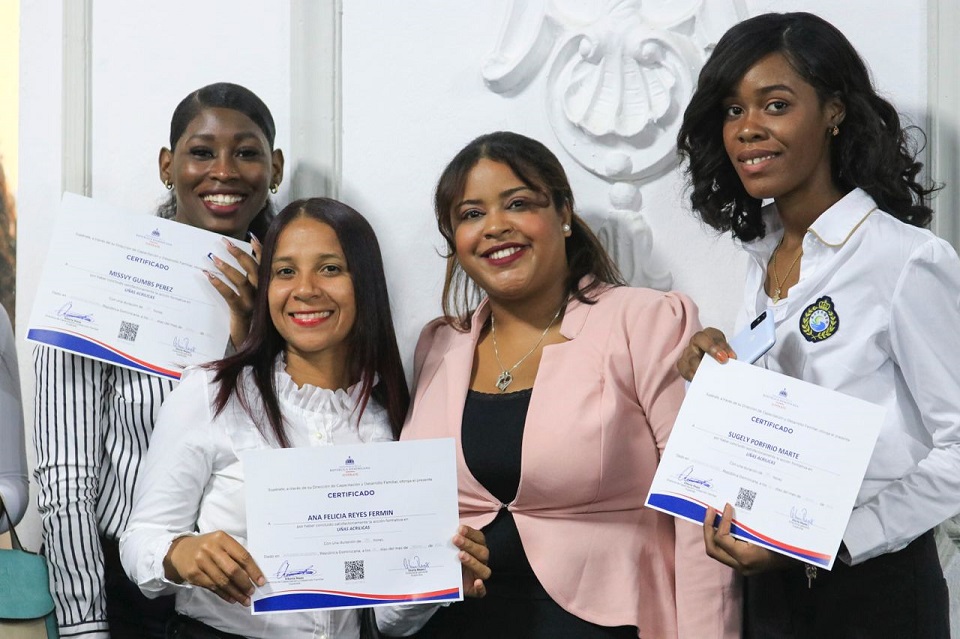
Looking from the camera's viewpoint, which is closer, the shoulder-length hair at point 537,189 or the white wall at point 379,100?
the shoulder-length hair at point 537,189

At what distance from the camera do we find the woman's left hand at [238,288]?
2664 mm

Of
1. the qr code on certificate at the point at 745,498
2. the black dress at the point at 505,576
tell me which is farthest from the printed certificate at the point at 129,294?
the qr code on certificate at the point at 745,498

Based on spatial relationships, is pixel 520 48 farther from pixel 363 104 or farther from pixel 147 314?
pixel 147 314

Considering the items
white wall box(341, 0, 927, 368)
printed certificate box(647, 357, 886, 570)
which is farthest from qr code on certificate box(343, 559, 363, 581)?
white wall box(341, 0, 927, 368)

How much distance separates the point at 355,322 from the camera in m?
2.51

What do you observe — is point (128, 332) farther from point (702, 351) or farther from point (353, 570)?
point (702, 351)

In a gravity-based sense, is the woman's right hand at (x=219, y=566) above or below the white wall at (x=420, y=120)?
below

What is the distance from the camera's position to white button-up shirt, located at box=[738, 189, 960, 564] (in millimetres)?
2121

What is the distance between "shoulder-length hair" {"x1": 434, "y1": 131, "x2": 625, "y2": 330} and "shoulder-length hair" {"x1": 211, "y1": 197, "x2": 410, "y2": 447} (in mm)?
216

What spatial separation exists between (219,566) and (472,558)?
0.45 metres

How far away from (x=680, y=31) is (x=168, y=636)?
1817 mm

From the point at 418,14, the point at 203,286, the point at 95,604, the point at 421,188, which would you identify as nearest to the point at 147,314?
the point at 203,286

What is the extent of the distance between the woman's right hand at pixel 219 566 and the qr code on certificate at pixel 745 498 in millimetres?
844

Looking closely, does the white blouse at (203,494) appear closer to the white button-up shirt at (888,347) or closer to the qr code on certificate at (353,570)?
the qr code on certificate at (353,570)
